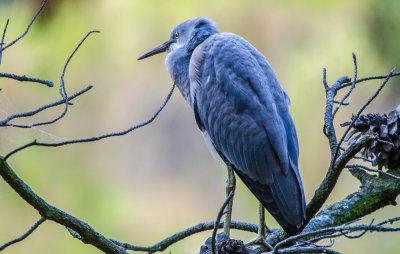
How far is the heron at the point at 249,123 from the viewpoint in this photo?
1498mm

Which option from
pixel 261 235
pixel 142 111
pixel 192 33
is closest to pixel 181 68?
pixel 192 33

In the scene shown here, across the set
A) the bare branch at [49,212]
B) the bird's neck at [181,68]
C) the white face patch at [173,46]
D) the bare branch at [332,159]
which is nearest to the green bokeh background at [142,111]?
the white face patch at [173,46]

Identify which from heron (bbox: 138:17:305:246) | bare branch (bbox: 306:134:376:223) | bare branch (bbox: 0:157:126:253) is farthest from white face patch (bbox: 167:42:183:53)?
bare branch (bbox: 0:157:126:253)

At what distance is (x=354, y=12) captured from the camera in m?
2.82

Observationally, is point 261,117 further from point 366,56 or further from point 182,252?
point 182,252

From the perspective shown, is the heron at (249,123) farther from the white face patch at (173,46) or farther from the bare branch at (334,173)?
the white face patch at (173,46)

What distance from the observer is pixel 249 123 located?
1602 mm

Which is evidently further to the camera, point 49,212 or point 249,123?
point 249,123

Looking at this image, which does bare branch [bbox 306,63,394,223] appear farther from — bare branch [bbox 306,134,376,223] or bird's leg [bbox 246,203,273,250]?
bird's leg [bbox 246,203,273,250]

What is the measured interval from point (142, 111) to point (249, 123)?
163cm

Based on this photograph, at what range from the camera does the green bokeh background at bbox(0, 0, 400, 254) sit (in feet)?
9.32

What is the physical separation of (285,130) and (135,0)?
1.92 meters

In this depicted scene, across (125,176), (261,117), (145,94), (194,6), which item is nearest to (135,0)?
(194,6)

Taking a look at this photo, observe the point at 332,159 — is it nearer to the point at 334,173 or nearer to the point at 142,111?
the point at 334,173
